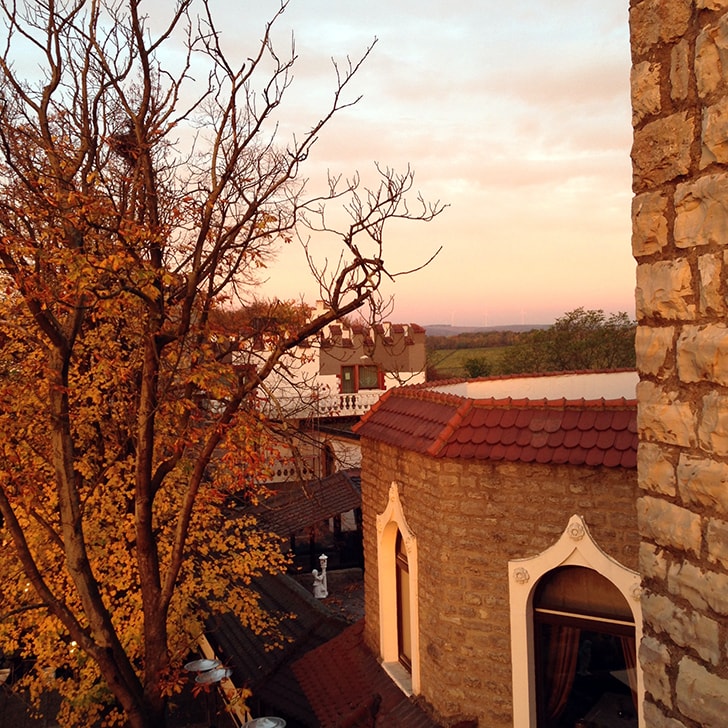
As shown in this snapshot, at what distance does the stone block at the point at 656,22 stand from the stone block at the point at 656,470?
5.08ft

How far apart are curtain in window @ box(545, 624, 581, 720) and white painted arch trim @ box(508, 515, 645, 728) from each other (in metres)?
0.19

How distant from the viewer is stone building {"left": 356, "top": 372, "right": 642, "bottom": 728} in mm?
6559

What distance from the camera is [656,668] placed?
9.14 ft

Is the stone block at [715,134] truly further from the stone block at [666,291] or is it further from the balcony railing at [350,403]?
the balcony railing at [350,403]

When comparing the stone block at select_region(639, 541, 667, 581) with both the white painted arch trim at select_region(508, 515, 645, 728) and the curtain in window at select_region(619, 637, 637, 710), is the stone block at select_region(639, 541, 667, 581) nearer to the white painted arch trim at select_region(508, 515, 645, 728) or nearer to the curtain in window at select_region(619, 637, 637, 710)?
the white painted arch trim at select_region(508, 515, 645, 728)

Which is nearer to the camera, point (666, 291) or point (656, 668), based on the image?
point (666, 291)

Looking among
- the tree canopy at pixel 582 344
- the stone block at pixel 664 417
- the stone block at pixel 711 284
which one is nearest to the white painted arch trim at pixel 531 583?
the stone block at pixel 664 417

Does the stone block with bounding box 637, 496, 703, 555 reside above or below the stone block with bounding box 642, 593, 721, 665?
above

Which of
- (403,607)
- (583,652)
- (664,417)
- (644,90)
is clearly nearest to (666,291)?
(664,417)

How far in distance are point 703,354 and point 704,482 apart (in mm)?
450

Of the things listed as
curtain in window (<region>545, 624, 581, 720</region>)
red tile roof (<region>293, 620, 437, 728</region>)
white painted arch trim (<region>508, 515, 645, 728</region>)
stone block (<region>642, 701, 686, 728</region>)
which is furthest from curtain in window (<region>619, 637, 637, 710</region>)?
stone block (<region>642, 701, 686, 728</region>)

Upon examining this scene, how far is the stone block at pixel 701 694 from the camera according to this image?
8.07 feet

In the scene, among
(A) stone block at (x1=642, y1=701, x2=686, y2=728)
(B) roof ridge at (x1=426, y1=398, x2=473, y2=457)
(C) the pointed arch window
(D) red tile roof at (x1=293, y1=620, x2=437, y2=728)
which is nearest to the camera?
(A) stone block at (x1=642, y1=701, x2=686, y2=728)

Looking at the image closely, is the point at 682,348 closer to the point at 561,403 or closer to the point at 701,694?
the point at 701,694
